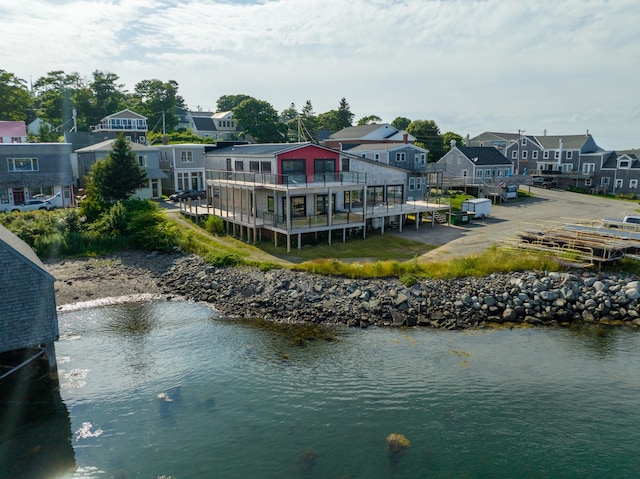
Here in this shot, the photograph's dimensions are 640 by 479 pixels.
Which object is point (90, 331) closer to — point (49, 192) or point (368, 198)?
point (368, 198)

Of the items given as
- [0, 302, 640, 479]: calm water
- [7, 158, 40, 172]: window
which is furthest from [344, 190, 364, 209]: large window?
[7, 158, 40, 172]: window

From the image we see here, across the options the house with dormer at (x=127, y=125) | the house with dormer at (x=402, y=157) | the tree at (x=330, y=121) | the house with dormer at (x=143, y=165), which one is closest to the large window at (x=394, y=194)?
the house with dormer at (x=402, y=157)

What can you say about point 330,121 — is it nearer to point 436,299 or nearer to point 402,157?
point 402,157

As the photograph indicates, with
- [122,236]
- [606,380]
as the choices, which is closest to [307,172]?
[122,236]

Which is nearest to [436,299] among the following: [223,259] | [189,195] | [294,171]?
[223,259]

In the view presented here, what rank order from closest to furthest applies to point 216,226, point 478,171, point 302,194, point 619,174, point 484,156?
point 302,194 < point 216,226 < point 478,171 < point 484,156 < point 619,174
